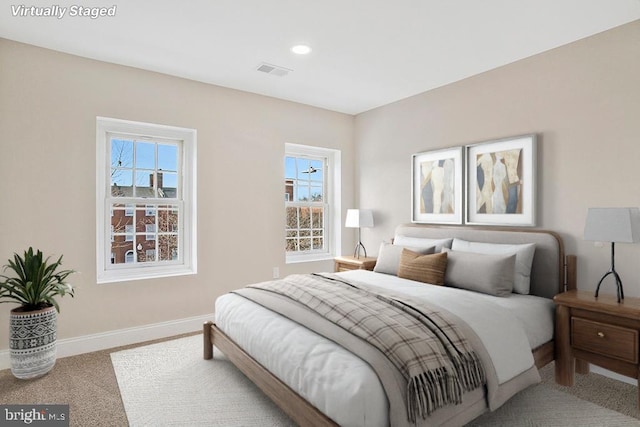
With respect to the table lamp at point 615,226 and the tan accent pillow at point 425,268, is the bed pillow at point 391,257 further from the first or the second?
the table lamp at point 615,226

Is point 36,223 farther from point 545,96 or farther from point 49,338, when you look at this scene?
point 545,96

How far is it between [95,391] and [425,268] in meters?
2.69

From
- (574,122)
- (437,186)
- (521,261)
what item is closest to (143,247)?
(437,186)

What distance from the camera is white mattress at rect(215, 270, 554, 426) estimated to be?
1558 mm

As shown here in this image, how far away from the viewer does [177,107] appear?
3670 mm

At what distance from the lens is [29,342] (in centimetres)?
260

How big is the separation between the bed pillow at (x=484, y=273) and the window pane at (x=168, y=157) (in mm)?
2991

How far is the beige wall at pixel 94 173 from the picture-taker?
2.92 meters

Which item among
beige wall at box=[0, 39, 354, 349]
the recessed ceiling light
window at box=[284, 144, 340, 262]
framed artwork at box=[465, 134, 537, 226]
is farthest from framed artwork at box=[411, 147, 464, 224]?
the recessed ceiling light

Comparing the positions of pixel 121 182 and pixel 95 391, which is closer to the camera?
pixel 95 391

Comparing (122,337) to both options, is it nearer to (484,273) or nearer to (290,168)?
(290,168)

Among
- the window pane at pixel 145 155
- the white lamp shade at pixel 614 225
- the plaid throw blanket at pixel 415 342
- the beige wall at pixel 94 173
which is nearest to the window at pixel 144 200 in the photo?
the window pane at pixel 145 155

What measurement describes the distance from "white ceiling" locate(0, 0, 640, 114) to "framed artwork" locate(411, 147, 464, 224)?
2.70 ft

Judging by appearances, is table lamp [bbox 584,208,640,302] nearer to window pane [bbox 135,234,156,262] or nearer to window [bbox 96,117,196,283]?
window [bbox 96,117,196,283]
